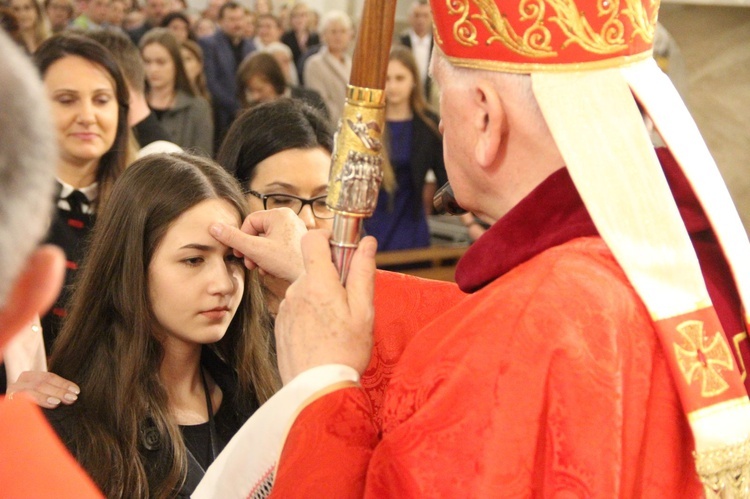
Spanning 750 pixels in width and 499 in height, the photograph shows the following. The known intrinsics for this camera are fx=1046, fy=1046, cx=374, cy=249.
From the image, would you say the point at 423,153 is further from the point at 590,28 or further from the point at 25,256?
the point at 25,256

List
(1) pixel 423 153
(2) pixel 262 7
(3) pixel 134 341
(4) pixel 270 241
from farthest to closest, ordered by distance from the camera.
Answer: (2) pixel 262 7, (1) pixel 423 153, (3) pixel 134 341, (4) pixel 270 241

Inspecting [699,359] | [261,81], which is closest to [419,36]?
[261,81]

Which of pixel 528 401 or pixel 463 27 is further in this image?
pixel 463 27

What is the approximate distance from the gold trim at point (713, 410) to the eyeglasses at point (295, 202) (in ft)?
5.77

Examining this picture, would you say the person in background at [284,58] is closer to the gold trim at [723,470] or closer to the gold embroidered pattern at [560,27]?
the gold embroidered pattern at [560,27]

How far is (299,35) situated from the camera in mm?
12328

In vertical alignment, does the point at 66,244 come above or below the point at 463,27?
below

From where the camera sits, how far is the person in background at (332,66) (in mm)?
9125

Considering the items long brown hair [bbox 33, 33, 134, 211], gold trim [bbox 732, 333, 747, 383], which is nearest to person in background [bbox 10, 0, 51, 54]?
long brown hair [bbox 33, 33, 134, 211]

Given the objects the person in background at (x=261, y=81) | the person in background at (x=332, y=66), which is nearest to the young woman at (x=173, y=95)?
the person in background at (x=261, y=81)

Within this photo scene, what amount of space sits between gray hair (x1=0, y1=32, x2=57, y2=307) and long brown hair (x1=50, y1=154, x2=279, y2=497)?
60.5 inches

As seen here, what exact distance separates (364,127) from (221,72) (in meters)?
8.50

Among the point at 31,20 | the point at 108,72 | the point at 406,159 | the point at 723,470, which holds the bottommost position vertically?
the point at 406,159

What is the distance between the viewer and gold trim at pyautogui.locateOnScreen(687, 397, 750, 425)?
1.69m
